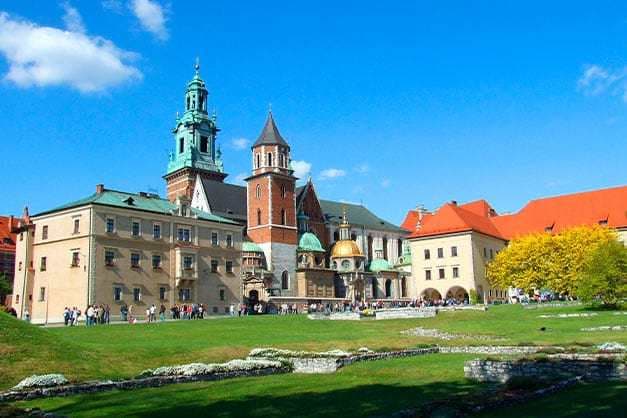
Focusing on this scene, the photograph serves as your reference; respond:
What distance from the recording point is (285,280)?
8338 cm

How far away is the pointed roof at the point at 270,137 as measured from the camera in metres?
88.5

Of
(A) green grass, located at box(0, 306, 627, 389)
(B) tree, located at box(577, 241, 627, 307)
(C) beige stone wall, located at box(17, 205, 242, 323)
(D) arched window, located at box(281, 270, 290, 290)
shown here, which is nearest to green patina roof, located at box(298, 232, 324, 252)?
(D) arched window, located at box(281, 270, 290, 290)

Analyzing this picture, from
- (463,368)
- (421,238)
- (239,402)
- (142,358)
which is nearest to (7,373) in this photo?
(142,358)

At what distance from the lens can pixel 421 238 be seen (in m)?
89.4

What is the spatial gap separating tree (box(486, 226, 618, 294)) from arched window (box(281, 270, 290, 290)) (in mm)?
25070

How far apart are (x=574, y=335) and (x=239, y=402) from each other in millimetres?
21371

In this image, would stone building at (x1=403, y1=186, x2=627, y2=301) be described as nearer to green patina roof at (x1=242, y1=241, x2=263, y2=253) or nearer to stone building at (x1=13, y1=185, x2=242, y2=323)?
green patina roof at (x1=242, y1=241, x2=263, y2=253)

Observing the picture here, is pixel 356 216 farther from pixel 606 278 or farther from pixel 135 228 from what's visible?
pixel 606 278

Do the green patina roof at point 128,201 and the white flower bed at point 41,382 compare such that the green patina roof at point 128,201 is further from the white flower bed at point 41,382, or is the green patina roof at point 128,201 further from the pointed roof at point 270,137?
the white flower bed at point 41,382

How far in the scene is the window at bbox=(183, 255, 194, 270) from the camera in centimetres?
6367

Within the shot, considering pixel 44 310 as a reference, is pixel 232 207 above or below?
above

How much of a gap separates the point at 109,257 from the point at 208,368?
126 ft

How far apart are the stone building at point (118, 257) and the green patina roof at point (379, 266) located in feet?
104

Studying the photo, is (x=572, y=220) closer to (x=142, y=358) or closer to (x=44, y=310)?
(x=44, y=310)
